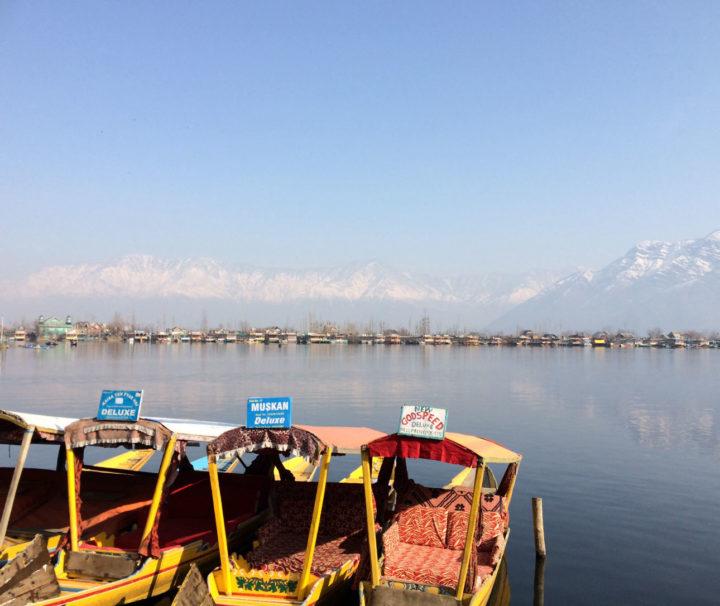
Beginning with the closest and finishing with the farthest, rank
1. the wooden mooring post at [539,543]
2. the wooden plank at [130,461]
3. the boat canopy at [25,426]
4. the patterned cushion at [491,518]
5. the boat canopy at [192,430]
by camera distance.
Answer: the boat canopy at [25,426] < the boat canopy at [192,430] < the patterned cushion at [491,518] < the wooden mooring post at [539,543] < the wooden plank at [130,461]

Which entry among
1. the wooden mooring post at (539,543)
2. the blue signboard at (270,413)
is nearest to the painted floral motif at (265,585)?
the blue signboard at (270,413)

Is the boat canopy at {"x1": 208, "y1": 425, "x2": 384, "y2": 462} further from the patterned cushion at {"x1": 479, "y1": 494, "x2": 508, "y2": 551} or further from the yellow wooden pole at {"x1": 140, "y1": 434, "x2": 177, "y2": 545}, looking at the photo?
the patterned cushion at {"x1": 479, "y1": 494, "x2": 508, "y2": 551}

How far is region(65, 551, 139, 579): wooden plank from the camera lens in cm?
1276

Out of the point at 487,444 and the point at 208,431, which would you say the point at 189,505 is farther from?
the point at 487,444

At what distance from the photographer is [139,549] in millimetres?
12977

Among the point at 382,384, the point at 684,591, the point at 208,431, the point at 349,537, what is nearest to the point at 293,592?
the point at 349,537

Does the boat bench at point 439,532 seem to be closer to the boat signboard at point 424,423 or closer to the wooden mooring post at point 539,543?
the wooden mooring post at point 539,543

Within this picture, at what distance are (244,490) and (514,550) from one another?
24.8ft

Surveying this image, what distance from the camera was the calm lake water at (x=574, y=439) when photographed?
1683 centimetres

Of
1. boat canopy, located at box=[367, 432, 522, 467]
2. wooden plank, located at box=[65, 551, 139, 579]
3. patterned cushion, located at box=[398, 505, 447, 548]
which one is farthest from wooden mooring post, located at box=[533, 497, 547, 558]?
wooden plank, located at box=[65, 551, 139, 579]

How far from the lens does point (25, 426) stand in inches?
534

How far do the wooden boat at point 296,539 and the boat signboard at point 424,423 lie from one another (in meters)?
1.37

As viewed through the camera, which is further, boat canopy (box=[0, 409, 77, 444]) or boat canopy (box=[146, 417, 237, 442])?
boat canopy (box=[146, 417, 237, 442])

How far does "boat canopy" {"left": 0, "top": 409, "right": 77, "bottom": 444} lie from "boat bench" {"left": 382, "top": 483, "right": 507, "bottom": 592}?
7.46m
